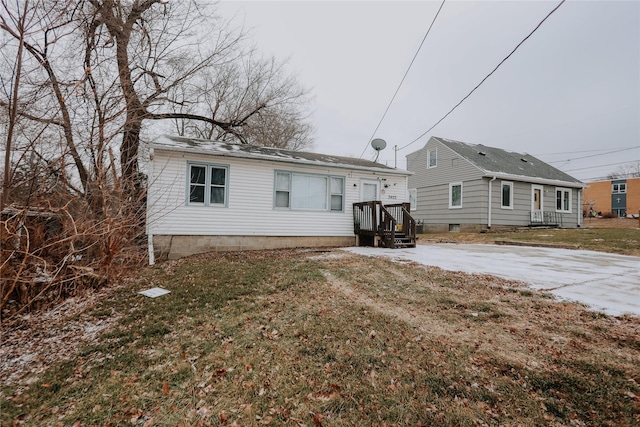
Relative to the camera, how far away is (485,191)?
14.3 meters

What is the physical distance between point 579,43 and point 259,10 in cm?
1035

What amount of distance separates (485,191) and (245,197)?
39.4ft

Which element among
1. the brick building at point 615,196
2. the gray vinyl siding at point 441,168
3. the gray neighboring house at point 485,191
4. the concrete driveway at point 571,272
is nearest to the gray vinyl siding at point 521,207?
the gray neighboring house at point 485,191

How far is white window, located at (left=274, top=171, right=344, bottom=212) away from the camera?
9.60 meters

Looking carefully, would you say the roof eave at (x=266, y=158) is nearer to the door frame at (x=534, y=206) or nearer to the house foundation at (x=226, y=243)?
the house foundation at (x=226, y=243)

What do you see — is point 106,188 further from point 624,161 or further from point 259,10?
point 624,161

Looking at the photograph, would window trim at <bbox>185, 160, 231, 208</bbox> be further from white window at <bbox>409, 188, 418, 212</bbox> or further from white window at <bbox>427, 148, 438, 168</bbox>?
white window at <bbox>409, 188, 418, 212</bbox>

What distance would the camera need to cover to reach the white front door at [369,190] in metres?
10.7

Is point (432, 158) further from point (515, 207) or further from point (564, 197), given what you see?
point (564, 197)

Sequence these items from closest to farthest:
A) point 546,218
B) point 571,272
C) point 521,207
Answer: point 571,272 < point 521,207 < point 546,218

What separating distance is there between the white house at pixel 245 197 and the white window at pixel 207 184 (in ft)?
0.09

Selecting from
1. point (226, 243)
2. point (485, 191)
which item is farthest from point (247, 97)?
point (485, 191)

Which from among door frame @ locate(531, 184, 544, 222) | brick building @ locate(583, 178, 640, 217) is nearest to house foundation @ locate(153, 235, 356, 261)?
door frame @ locate(531, 184, 544, 222)

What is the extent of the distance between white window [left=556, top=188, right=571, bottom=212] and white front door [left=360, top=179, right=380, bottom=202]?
41.9ft
